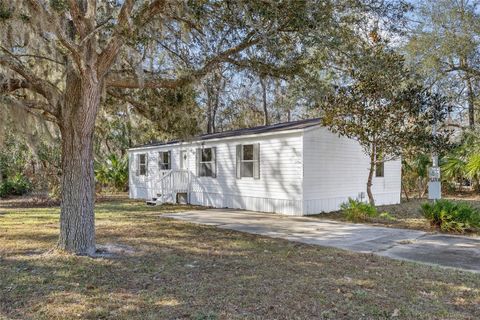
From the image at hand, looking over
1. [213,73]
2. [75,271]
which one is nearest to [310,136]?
[213,73]

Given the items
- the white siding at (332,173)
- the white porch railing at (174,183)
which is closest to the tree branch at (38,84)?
the white siding at (332,173)

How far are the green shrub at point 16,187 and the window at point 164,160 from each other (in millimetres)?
6991

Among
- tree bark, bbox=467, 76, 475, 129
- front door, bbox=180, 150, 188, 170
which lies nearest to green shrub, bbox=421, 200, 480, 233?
front door, bbox=180, 150, 188, 170

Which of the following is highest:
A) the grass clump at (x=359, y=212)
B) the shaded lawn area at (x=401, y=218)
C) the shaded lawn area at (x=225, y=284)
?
the grass clump at (x=359, y=212)

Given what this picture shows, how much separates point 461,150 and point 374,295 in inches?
606

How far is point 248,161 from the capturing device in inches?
517

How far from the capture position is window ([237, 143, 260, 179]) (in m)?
12.8

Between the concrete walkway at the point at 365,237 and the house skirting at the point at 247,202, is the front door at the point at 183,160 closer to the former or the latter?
the house skirting at the point at 247,202

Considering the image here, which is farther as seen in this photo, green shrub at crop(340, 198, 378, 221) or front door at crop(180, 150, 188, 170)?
front door at crop(180, 150, 188, 170)

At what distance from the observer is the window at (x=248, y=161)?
42.0 ft

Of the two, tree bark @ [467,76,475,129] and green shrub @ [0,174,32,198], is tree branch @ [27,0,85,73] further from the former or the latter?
tree bark @ [467,76,475,129]

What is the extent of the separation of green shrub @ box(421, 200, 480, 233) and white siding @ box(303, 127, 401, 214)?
3588mm

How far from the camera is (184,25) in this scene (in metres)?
6.92

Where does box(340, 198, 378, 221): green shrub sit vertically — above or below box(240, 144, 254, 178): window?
below
